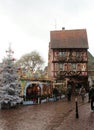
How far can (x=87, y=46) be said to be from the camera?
59.5m

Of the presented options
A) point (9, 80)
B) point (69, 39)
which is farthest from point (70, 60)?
point (9, 80)

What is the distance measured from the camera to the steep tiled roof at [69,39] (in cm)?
5972

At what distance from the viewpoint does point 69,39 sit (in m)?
61.2

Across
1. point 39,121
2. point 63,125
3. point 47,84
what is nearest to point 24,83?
point 47,84

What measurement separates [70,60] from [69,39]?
441 centimetres

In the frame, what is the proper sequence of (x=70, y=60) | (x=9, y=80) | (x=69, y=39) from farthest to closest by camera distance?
(x=69, y=39), (x=70, y=60), (x=9, y=80)

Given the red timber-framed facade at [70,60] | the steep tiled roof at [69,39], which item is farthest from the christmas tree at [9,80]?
the steep tiled roof at [69,39]

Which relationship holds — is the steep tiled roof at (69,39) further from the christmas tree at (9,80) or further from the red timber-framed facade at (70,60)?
the christmas tree at (9,80)

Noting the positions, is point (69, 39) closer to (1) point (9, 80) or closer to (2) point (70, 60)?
(2) point (70, 60)

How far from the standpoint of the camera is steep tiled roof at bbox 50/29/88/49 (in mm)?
59719

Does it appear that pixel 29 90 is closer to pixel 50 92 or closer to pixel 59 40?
pixel 50 92

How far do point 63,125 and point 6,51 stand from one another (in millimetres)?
12536

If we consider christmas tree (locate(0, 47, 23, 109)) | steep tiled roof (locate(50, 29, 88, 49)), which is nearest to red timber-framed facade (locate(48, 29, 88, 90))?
steep tiled roof (locate(50, 29, 88, 49))

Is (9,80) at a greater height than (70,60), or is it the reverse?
(70,60)
